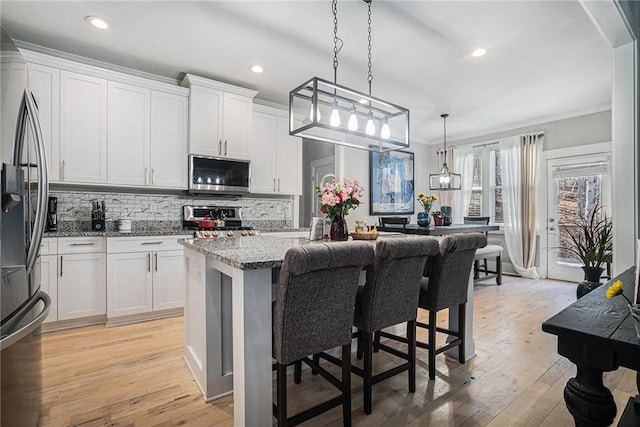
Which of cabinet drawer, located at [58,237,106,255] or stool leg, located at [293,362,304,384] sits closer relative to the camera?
stool leg, located at [293,362,304,384]

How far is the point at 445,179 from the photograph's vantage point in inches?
213

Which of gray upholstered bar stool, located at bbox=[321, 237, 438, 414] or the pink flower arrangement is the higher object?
the pink flower arrangement

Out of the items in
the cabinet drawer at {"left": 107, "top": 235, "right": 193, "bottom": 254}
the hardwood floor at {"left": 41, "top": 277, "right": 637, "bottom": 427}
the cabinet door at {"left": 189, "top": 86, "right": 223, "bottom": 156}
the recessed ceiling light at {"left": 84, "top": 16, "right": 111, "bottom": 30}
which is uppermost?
the recessed ceiling light at {"left": 84, "top": 16, "right": 111, "bottom": 30}

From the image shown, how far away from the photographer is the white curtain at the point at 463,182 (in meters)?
6.32

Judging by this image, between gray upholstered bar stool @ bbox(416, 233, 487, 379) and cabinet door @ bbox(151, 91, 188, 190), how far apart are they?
9.67 feet

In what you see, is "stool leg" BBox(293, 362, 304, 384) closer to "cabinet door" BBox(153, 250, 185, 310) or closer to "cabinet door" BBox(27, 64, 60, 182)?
"cabinet door" BBox(153, 250, 185, 310)

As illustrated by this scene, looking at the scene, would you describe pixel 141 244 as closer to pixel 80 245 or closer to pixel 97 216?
pixel 80 245

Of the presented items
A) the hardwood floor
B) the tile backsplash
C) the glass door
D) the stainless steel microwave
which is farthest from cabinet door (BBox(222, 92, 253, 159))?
A: the glass door

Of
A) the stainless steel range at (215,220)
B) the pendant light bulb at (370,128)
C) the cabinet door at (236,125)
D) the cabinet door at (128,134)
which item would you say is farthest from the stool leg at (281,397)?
the cabinet door at (236,125)

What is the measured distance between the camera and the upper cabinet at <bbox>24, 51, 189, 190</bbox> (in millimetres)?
3072

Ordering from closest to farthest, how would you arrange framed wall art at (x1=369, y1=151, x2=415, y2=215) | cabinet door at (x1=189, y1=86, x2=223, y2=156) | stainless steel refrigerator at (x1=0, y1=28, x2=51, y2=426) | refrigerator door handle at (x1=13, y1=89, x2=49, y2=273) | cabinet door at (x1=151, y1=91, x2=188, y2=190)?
stainless steel refrigerator at (x1=0, y1=28, x2=51, y2=426) → refrigerator door handle at (x1=13, y1=89, x2=49, y2=273) → cabinet door at (x1=151, y1=91, x2=188, y2=190) → cabinet door at (x1=189, y1=86, x2=223, y2=156) → framed wall art at (x1=369, y1=151, x2=415, y2=215)

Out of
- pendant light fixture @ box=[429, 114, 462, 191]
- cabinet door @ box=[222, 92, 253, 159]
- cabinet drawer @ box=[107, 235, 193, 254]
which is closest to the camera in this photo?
cabinet drawer @ box=[107, 235, 193, 254]

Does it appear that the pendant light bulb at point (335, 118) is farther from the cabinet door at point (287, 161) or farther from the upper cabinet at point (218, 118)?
the cabinet door at point (287, 161)

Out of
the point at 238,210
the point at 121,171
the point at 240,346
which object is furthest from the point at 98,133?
the point at 240,346
